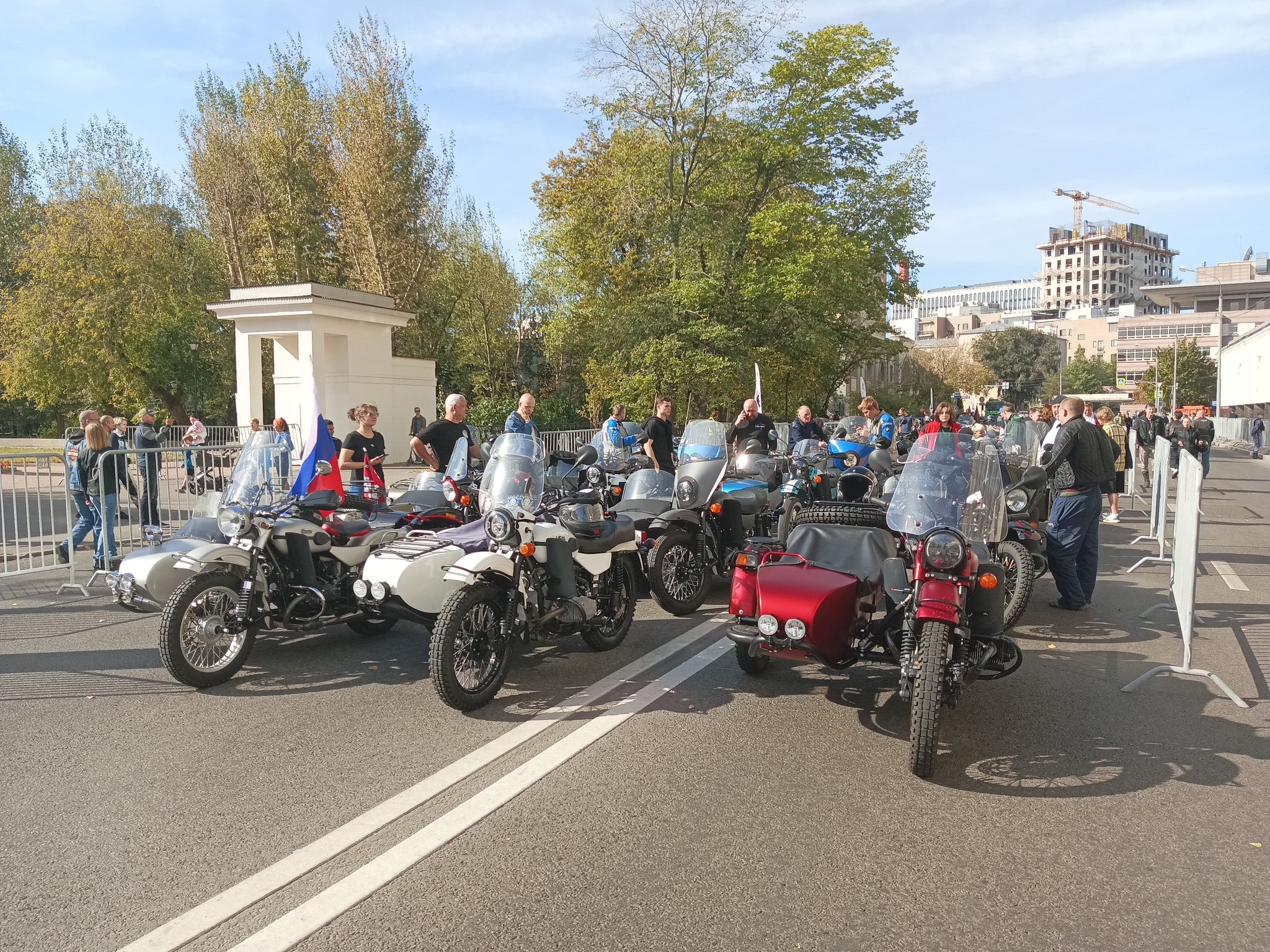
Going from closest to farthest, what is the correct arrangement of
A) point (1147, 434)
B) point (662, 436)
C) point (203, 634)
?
point (203, 634) < point (662, 436) < point (1147, 434)

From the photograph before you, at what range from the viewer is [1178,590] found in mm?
6996

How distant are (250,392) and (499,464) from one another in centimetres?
2308

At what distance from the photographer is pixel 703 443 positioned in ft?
31.6

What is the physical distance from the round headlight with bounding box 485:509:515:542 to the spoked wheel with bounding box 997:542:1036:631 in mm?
4029

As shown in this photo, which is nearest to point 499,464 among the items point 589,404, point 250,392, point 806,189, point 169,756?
point 169,756

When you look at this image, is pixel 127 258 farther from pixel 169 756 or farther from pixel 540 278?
pixel 169 756

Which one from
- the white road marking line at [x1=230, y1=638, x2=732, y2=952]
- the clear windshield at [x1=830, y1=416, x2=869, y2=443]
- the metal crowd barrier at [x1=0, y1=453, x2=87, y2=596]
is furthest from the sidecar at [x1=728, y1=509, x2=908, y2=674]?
the clear windshield at [x1=830, y1=416, x2=869, y2=443]

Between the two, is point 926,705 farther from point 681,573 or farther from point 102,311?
point 102,311

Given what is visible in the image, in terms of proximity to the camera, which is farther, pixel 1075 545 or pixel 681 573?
pixel 1075 545

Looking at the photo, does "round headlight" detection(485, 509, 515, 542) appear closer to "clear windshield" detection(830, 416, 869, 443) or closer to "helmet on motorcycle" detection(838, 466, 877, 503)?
"helmet on motorcycle" detection(838, 466, 877, 503)

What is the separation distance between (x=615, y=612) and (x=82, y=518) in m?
6.92

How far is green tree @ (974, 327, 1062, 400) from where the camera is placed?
100 m

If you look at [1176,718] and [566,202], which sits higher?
[566,202]

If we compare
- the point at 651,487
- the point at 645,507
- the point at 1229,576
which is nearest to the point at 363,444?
the point at 651,487
